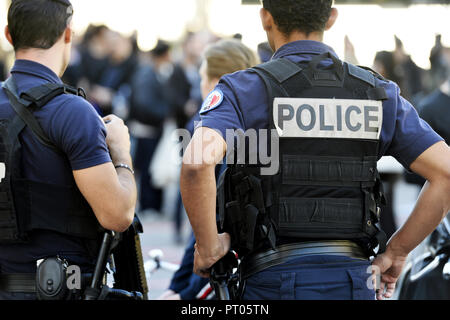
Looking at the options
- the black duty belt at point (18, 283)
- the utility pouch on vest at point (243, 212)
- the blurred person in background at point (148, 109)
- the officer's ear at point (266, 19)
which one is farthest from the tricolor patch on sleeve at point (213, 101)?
the blurred person in background at point (148, 109)

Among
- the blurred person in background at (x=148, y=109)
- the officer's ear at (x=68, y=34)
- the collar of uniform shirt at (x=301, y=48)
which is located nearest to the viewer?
the collar of uniform shirt at (x=301, y=48)

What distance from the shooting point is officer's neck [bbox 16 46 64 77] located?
9.77 ft

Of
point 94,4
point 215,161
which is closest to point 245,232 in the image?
point 215,161

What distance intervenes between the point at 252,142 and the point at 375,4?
36.7ft

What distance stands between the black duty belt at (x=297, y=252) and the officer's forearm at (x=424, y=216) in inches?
12.4

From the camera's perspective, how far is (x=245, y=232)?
9.30ft

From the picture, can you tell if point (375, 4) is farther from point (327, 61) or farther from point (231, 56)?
point (327, 61)

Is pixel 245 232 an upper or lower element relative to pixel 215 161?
lower

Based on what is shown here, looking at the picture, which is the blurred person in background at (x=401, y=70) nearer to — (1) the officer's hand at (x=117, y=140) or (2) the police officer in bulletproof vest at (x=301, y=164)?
(2) the police officer in bulletproof vest at (x=301, y=164)

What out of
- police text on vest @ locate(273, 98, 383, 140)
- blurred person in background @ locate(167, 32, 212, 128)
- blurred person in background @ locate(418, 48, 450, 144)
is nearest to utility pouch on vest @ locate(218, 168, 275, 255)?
police text on vest @ locate(273, 98, 383, 140)

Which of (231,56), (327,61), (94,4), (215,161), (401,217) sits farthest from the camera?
(94,4)

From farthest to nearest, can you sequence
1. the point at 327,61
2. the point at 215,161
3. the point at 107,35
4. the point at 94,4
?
the point at 94,4
the point at 107,35
the point at 327,61
the point at 215,161

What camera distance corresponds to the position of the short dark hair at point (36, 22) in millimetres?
2943
